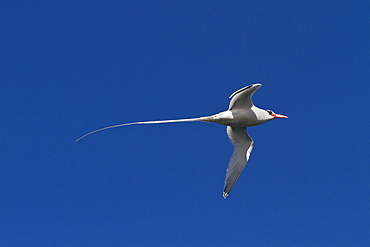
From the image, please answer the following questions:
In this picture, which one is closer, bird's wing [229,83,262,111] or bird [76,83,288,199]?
bird's wing [229,83,262,111]

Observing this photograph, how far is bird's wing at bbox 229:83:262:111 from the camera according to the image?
57.9ft

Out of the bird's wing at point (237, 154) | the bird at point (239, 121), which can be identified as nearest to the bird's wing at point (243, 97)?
the bird at point (239, 121)

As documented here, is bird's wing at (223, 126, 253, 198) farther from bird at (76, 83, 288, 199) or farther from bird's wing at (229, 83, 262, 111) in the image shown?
bird's wing at (229, 83, 262, 111)

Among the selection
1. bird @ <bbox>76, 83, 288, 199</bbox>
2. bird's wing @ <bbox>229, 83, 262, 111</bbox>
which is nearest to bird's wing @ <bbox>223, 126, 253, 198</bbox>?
bird @ <bbox>76, 83, 288, 199</bbox>

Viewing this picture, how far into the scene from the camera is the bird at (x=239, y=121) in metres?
18.3

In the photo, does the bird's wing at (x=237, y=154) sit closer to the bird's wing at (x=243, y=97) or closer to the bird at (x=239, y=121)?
the bird at (x=239, y=121)

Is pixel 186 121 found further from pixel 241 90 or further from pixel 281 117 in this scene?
pixel 281 117

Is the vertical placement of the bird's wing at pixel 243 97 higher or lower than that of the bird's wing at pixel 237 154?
higher

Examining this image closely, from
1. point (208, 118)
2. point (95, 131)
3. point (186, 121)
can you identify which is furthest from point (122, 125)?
point (208, 118)

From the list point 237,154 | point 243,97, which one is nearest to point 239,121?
point 243,97

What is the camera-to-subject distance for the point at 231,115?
756 inches

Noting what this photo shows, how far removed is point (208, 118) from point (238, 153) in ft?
11.5

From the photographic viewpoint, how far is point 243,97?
18.7m

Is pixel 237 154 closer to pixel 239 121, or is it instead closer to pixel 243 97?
pixel 239 121
